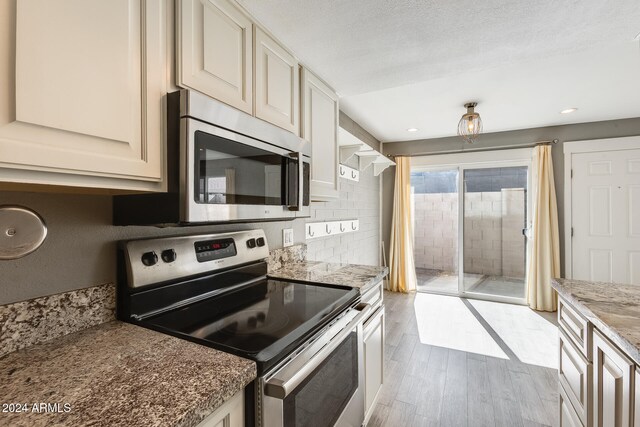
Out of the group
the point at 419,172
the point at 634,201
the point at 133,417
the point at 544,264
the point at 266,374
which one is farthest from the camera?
the point at 419,172

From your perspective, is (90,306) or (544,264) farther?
(544,264)

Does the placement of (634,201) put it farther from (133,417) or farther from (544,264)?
(133,417)

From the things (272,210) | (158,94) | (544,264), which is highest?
(158,94)

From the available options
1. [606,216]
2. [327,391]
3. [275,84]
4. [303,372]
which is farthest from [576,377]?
[606,216]

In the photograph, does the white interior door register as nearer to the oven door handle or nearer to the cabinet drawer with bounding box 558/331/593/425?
the cabinet drawer with bounding box 558/331/593/425

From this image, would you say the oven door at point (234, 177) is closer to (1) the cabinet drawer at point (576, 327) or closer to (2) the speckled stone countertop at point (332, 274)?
(2) the speckled stone countertop at point (332, 274)

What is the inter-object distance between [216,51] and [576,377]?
1.94 metres

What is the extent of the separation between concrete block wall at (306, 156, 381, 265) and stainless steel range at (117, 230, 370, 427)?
1.14 meters

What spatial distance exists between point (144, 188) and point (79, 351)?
47 centimetres

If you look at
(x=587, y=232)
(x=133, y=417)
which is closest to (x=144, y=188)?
(x=133, y=417)

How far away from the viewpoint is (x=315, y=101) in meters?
1.76

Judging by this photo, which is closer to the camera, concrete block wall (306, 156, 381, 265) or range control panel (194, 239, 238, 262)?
range control panel (194, 239, 238, 262)

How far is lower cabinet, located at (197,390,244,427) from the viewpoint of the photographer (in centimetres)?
66

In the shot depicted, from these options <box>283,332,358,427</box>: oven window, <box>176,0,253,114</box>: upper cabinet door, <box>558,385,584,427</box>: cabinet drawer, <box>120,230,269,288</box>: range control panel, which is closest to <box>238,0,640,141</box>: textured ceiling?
<box>176,0,253,114</box>: upper cabinet door
